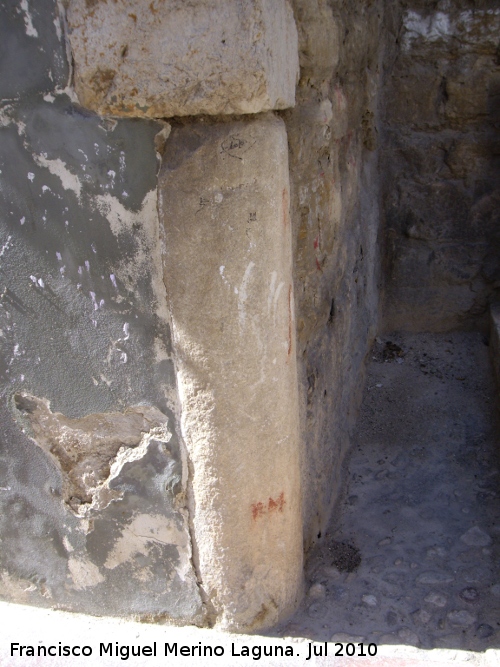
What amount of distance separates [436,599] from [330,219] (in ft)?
4.26

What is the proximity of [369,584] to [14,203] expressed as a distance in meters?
1.60

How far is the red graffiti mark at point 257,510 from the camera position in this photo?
193 cm

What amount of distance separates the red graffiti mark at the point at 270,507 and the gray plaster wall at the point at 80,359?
0.67 feet

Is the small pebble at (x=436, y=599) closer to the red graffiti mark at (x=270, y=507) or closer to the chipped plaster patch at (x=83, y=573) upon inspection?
the red graffiti mark at (x=270, y=507)

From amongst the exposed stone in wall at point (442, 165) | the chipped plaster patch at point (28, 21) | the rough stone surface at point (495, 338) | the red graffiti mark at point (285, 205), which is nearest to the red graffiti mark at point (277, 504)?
the red graffiti mark at point (285, 205)

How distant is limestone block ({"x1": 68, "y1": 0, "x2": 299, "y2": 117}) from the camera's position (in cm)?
148

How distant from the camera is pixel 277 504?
6.46 feet

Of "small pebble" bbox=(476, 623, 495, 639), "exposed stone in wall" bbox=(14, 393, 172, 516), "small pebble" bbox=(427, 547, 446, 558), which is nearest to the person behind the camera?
"exposed stone in wall" bbox=(14, 393, 172, 516)

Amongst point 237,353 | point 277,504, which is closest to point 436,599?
point 277,504

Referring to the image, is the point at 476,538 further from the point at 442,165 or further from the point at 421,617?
the point at 442,165

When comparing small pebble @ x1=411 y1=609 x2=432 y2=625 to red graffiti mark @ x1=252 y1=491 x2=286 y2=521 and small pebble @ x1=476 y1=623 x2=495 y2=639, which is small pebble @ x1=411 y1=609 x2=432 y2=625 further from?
red graffiti mark @ x1=252 y1=491 x2=286 y2=521

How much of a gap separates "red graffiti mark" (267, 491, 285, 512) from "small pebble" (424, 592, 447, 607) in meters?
0.61

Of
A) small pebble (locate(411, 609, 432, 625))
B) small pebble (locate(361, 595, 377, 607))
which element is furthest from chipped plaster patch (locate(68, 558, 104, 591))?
small pebble (locate(411, 609, 432, 625))

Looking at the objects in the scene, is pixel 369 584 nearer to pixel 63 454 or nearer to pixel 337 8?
pixel 63 454
